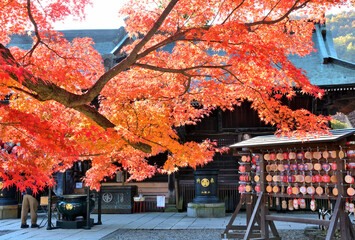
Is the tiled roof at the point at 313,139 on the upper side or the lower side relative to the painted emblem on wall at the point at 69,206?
upper

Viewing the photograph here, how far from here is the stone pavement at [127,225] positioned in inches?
359

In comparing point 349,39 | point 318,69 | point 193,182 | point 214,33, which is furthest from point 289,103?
point 349,39

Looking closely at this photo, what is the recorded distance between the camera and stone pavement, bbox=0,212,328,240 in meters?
9.12

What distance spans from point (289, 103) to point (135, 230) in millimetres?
8404

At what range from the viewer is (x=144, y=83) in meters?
8.55

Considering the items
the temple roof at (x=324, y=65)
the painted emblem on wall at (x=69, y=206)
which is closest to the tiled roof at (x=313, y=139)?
the painted emblem on wall at (x=69, y=206)

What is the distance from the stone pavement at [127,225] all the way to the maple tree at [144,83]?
1.49m

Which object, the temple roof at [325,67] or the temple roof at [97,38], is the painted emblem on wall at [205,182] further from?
the temple roof at [97,38]

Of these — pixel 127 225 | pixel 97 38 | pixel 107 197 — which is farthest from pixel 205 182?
pixel 97 38

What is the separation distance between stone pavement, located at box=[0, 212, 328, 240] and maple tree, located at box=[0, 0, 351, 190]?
4.89 ft

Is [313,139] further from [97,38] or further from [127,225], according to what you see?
[97,38]

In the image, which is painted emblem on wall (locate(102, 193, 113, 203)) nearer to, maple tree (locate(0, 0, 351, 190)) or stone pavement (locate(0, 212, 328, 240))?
stone pavement (locate(0, 212, 328, 240))

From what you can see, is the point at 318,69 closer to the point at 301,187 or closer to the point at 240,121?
the point at 240,121

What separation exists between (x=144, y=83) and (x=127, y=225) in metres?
5.15
